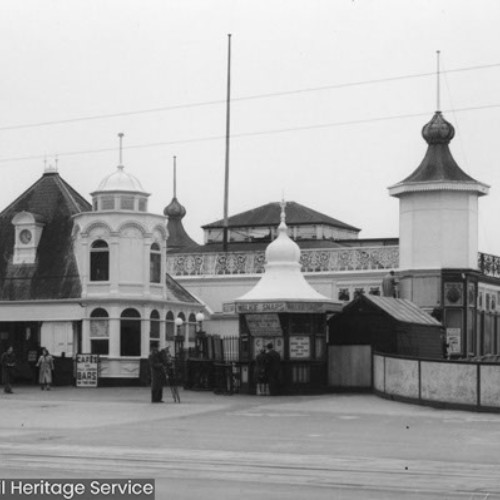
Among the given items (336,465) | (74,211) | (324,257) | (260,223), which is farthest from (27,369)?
(336,465)

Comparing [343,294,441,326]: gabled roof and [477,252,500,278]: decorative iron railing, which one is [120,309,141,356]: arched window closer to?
[343,294,441,326]: gabled roof

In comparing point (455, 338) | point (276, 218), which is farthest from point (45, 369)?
point (276, 218)

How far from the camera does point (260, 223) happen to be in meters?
66.1

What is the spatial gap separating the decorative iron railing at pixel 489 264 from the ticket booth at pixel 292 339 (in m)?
13.8

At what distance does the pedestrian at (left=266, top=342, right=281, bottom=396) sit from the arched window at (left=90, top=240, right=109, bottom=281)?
29.1 feet

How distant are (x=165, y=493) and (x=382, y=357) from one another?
763 inches

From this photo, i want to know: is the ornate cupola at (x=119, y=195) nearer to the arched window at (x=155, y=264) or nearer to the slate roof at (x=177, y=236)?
the arched window at (x=155, y=264)

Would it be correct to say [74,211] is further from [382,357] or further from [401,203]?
[382,357]

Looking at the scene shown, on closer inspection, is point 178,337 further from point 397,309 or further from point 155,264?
point 397,309

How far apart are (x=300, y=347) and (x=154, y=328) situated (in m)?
8.36

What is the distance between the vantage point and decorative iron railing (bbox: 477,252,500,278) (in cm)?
4988

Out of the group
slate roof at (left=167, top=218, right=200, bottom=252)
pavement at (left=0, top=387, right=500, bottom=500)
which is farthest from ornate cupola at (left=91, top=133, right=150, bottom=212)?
slate roof at (left=167, top=218, right=200, bottom=252)

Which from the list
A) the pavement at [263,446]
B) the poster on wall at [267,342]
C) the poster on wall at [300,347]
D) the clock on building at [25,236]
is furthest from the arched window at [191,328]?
the pavement at [263,446]

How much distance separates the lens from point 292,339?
1454 inches
